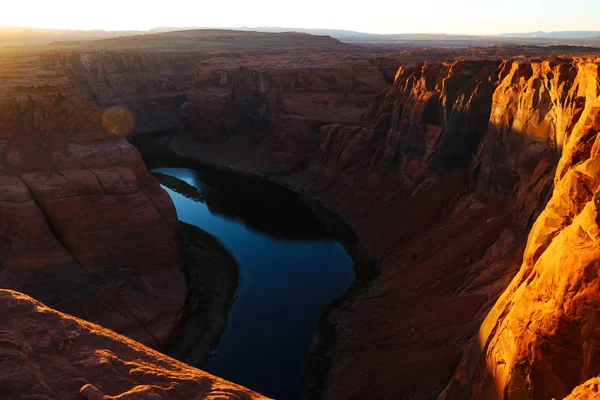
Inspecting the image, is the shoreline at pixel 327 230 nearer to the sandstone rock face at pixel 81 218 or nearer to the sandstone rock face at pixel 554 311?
the sandstone rock face at pixel 81 218

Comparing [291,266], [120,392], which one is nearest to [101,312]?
[291,266]

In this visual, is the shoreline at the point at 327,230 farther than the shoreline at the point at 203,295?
No

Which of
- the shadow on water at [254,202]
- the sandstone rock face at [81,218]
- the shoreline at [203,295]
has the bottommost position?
the shoreline at [203,295]

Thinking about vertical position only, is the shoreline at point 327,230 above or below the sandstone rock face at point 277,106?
below

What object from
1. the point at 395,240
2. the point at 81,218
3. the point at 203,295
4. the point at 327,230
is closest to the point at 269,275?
the point at 203,295

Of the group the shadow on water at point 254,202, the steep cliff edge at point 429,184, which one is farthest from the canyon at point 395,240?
the shadow on water at point 254,202

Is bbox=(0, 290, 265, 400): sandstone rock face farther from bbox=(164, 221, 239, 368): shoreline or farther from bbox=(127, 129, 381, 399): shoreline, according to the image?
bbox=(164, 221, 239, 368): shoreline

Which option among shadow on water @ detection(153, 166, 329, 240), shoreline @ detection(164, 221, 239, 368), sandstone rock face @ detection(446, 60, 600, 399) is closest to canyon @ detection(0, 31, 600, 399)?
sandstone rock face @ detection(446, 60, 600, 399)
